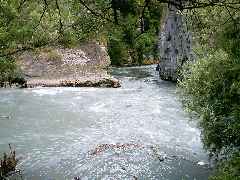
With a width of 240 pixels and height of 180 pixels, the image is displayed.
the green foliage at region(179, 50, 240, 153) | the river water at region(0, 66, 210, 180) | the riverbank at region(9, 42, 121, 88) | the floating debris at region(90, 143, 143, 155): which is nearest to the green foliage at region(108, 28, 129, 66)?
the riverbank at region(9, 42, 121, 88)

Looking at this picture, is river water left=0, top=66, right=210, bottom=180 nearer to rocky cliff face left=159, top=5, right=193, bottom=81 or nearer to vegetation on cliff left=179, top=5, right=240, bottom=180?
vegetation on cliff left=179, top=5, right=240, bottom=180

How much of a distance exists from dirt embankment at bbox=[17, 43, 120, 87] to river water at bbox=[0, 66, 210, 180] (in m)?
1.45

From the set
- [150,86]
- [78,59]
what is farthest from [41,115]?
[78,59]

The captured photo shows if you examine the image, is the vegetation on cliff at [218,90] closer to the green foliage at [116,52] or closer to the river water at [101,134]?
the river water at [101,134]

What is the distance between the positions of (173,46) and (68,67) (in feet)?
24.0

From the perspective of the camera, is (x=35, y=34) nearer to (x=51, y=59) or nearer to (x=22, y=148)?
(x=22, y=148)

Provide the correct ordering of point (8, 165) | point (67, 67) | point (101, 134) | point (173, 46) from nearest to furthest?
1. point (8, 165)
2. point (101, 134)
3. point (173, 46)
4. point (67, 67)

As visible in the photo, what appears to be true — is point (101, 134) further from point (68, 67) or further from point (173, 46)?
point (68, 67)

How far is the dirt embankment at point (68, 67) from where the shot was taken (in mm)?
26906


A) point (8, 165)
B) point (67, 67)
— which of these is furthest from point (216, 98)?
point (67, 67)

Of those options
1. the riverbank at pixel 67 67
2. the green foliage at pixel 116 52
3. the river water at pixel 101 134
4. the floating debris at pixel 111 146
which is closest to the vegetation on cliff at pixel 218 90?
the river water at pixel 101 134

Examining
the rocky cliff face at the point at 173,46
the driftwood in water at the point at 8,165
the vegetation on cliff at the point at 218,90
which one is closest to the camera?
the vegetation on cliff at the point at 218,90

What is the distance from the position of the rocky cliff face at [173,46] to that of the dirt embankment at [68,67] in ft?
11.7

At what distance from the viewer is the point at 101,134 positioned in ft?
53.7
